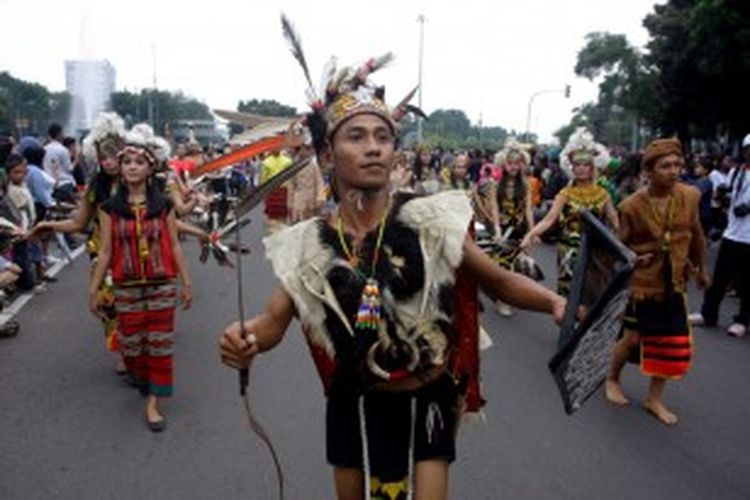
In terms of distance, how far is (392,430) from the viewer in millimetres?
2596

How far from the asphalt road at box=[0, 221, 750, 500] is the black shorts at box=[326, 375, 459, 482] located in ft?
1.44

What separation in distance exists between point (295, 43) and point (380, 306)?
1046mm

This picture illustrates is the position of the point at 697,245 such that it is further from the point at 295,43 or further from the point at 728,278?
the point at 295,43

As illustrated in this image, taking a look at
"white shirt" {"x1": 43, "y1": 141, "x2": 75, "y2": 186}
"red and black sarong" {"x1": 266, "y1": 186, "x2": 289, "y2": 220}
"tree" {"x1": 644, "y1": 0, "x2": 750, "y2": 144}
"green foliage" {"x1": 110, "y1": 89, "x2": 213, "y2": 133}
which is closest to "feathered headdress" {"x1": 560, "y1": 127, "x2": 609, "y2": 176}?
"red and black sarong" {"x1": 266, "y1": 186, "x2": 289, "y2": 220}

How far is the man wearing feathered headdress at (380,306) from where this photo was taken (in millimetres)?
2545

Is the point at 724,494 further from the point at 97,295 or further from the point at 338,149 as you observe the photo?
the point at 97,295

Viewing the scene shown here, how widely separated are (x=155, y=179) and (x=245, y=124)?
218cm

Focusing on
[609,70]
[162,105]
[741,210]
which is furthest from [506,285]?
[162,105]

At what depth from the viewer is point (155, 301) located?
5.02m

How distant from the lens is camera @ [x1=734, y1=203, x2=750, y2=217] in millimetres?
7602

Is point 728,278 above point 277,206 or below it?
below

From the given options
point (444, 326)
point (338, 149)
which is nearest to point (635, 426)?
point (444, 326)

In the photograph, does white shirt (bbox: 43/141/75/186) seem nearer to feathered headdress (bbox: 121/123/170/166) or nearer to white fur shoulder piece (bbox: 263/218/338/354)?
feathered headdress (bbox: 121/123/170/166)

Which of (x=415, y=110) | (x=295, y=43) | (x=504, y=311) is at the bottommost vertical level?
(x=504, y=311)
